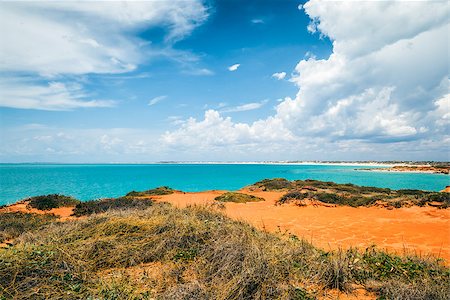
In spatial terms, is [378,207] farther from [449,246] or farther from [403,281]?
[403,281]

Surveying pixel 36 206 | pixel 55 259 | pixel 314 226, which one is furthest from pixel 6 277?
pixel 36 206

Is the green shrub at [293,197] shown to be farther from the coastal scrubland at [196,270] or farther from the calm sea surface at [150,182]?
the calm sea surface at [150,182]

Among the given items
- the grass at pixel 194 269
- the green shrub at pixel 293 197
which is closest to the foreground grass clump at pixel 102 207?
the grass at pixel 194 269

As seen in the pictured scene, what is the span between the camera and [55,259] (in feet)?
16.3

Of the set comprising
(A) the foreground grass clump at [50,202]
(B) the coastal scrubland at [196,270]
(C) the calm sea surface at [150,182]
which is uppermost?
(B) the coastal scrubland at [196,270]

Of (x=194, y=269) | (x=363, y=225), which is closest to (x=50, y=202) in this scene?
(x=194, y=269)

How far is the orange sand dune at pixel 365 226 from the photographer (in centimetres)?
831

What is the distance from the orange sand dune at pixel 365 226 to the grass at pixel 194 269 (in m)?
1.60

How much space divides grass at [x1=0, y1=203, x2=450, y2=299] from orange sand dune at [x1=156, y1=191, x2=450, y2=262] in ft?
5.26

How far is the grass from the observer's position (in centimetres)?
408

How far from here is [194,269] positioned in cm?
496

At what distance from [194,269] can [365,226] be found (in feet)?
29.8

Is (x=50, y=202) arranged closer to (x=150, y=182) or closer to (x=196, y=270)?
(x=196, y=270)

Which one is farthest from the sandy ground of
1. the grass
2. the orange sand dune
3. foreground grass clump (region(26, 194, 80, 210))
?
the grass
